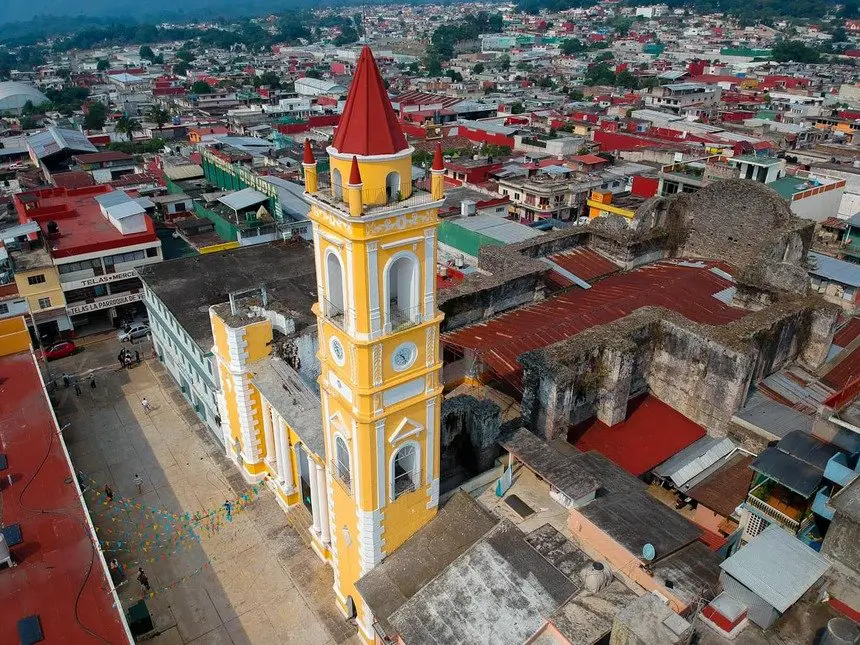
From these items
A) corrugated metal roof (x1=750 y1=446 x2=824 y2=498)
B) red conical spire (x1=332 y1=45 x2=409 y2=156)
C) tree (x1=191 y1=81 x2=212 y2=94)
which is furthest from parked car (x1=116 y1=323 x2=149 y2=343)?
tree (x1=191 y1=81 x2=212 y2=94)

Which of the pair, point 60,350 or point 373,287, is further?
point 60,350

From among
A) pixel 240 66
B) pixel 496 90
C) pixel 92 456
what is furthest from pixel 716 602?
pixel 240 66

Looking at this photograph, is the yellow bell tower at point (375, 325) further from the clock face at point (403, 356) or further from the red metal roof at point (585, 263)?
the red metal roof at point (585, 263)

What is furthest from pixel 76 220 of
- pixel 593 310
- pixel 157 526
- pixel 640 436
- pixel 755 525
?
pixel 755 525

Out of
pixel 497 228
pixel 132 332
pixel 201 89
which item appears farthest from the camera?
pixel 201 89

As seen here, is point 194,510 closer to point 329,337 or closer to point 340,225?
point 329,337

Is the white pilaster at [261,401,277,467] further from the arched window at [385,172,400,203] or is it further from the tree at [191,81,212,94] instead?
the tree at [191,81,212,94]

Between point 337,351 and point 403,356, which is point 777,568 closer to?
point 403,356
